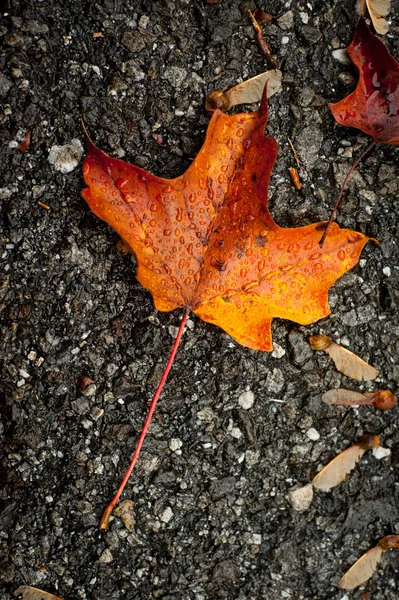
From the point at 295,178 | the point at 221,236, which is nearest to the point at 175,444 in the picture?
the point at 221,236

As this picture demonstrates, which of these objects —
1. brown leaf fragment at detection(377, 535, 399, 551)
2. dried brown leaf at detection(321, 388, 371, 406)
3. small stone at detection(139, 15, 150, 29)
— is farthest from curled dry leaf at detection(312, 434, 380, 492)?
small stone at detection(139, 15, 150, 29)

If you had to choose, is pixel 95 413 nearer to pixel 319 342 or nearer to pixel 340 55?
pixel 319 342

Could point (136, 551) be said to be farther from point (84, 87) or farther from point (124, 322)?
point (84, 87)

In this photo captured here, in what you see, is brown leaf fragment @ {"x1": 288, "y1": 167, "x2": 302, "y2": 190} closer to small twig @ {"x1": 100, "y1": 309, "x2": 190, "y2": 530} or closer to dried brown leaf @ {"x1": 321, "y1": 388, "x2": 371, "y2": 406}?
small twig @ {"x1": 100, "y1": 309, "x2": 190, "y2": 530}

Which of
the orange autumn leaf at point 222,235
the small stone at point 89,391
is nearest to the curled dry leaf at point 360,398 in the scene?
the orange autumn leaf at point 222,235

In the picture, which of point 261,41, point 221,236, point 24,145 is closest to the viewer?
point 221,236
